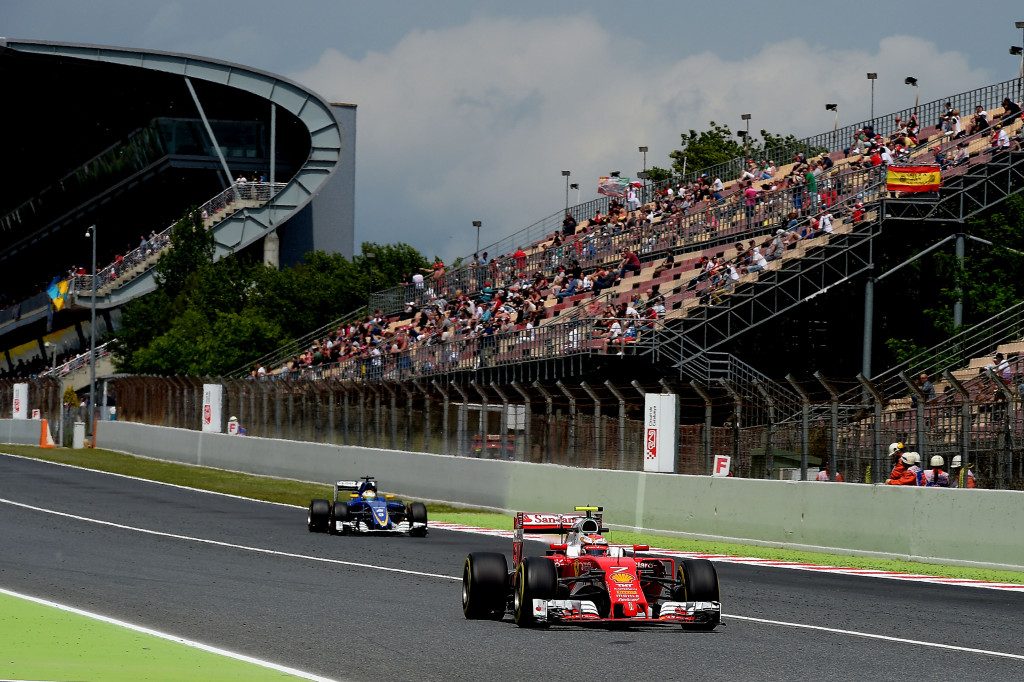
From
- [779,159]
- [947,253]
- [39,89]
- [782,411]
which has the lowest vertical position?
[782,411]

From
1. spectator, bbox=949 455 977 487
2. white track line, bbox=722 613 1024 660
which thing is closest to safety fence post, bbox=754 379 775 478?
spectator, bbox=949 455 977 487

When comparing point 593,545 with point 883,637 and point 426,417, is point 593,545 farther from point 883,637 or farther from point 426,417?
point 426,417

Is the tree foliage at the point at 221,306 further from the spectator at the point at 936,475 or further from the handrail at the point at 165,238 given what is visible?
the spectator at the point at 936,475

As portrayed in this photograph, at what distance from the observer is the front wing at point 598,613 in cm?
1200

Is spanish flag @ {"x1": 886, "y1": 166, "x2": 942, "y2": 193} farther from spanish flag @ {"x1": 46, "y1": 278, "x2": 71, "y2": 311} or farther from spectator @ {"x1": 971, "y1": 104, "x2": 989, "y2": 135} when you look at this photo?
spanish flag @ {"x1": 46, "y1": 278, "x2": 71, "y2": 311}

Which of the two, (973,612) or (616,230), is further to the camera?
(616,230)

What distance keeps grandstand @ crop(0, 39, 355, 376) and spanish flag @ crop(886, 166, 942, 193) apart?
4056cm

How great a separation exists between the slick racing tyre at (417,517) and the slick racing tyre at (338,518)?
86cm

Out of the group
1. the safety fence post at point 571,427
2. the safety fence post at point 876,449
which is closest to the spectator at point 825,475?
the safety fence post at point 876,449

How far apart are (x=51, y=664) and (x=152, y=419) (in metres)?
42.4

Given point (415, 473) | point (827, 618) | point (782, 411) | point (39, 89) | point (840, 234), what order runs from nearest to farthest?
point (827, 618)
point (782, 411)
point (415, 473)
point (840, 234)
point (39, 89)

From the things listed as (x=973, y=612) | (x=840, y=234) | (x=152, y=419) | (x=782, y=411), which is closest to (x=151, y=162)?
(x=152, y=419)

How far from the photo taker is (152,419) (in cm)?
5159

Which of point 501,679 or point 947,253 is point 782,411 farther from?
point 947,253
